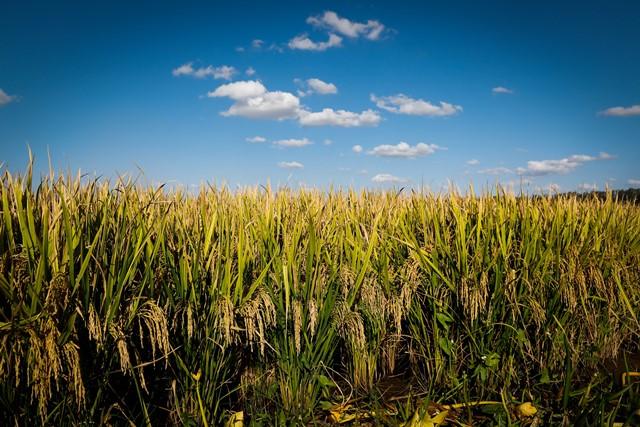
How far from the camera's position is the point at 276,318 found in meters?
2.87

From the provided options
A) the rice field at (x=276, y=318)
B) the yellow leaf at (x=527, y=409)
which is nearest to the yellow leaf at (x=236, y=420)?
the rice field at (x=276, y=318)

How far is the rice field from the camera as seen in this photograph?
2.23 m

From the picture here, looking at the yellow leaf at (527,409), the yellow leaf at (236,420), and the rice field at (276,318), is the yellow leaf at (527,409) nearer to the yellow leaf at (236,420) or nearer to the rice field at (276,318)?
the rice field at (276,318)

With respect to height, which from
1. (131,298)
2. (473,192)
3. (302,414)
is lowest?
(302,414)

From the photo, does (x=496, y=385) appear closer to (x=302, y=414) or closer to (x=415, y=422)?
(x=415, y=422)

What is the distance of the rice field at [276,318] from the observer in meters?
2.23

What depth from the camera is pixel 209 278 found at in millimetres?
2758

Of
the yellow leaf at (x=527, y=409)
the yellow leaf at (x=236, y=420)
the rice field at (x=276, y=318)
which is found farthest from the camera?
the yellow leaf at (x=527, y=409)

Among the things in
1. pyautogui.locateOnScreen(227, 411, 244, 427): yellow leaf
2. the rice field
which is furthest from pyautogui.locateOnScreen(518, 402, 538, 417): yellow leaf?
pyautogui.locateOnScreen(227, 411, 244, 427): yellow leaf

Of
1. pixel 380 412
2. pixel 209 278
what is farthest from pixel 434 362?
pixel 209 278

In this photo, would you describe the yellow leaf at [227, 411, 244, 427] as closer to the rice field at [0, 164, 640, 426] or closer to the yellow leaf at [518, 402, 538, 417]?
the rice field at [0, 164, 640, 426]

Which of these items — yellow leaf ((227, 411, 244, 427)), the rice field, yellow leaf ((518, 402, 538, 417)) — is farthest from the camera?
yellow leaf ((518, 402, 538, 417))

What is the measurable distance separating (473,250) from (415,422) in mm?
1502

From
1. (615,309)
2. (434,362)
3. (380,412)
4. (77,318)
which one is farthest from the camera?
(615,309)
